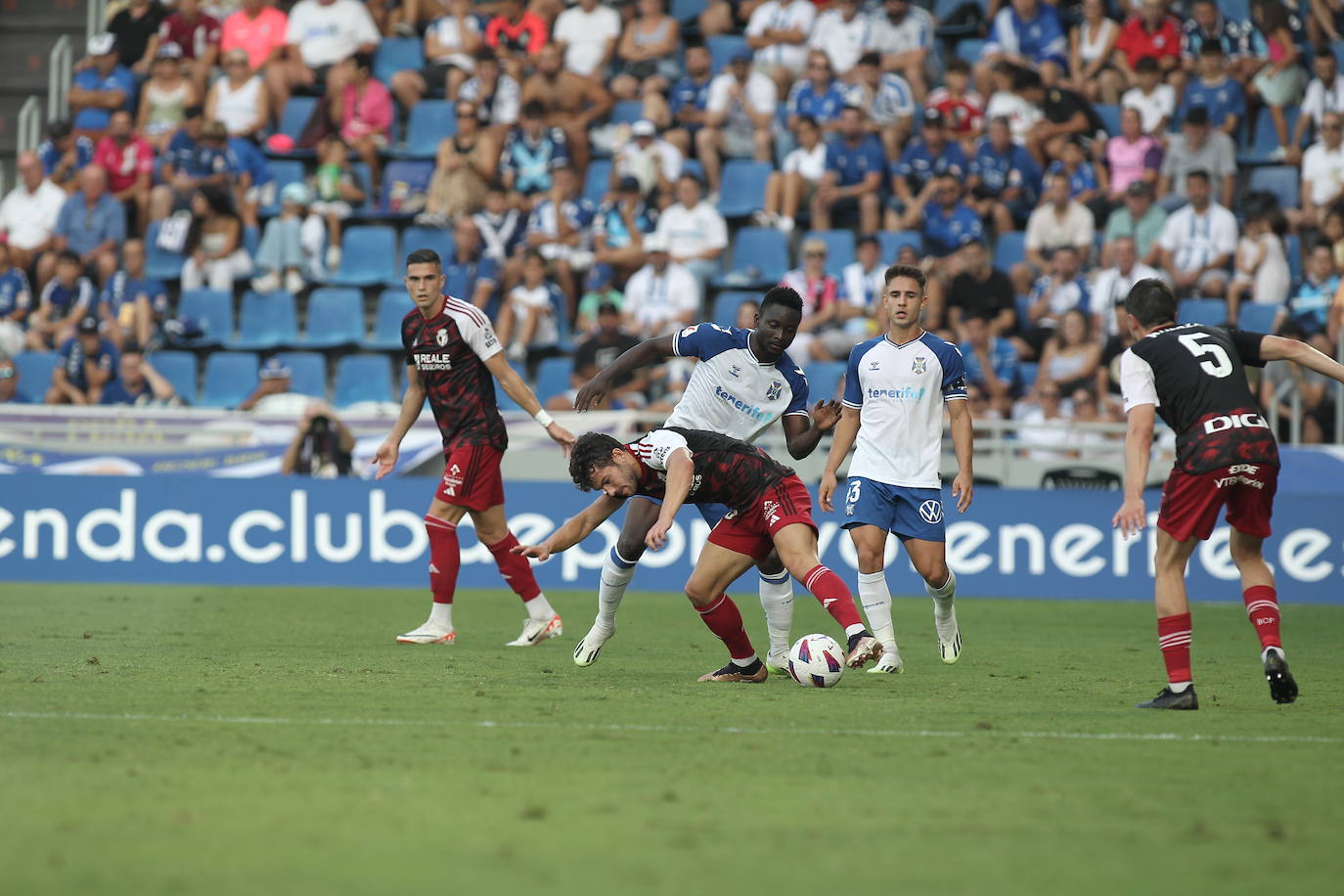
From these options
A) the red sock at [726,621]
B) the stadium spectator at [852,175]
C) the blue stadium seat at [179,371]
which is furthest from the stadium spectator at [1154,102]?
the red sock at [726,621]

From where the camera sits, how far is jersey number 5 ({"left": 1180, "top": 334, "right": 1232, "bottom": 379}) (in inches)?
296

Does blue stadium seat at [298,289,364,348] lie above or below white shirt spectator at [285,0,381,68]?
below

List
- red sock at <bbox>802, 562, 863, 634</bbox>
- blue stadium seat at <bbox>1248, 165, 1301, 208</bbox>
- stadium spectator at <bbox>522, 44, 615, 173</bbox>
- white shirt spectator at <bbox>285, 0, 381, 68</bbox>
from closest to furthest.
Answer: red sock at <bbox>802, 562, 863, 634</bbox>, blue stadium seat at <bbox>1248, 165, 1301, 208</bbox>, stadium spectator at <bbox>522, 44, 615, 173</bbox>, white shirt spectator at <bbox>285, 0, 381, 68</bbox>

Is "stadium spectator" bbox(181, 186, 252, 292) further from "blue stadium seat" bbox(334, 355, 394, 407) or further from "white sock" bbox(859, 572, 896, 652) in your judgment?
"white sock" bbox(859, 572, 896, 652)

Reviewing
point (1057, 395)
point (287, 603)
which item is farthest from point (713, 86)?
point (287, 603)

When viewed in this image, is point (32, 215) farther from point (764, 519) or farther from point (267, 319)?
point (764, 519)

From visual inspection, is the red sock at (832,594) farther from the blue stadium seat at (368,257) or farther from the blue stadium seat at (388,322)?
the blue stadium seat at (368,257)

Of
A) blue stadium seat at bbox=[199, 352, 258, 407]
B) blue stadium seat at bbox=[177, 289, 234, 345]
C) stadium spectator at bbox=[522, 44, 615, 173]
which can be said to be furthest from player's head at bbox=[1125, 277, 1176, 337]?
blue stadium seat at bbox=[177, 289, 234, 345]

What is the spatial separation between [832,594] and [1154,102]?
1319cm

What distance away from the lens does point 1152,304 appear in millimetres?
7609

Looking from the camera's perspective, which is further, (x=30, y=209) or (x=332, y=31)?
(x=332, y=31)

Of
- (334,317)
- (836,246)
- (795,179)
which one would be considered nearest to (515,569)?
(836,246)

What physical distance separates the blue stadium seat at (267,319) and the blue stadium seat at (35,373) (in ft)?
6.68

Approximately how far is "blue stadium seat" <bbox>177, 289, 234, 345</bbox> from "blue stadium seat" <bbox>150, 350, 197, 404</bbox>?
516 mm
